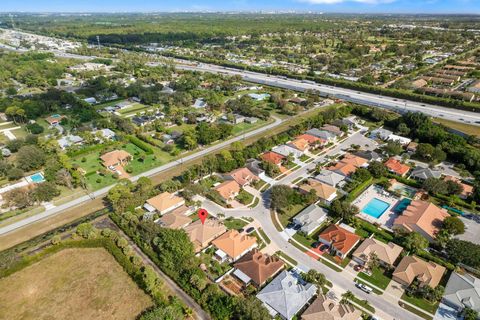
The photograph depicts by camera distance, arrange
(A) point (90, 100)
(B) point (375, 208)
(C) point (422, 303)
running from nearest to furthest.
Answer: (C) point (422, 303) < (B) point (375, 208) < (A) point (90, 100)

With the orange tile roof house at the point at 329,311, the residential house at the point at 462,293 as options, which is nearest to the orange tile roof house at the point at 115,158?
the orange tile roof house at the point at 329,311

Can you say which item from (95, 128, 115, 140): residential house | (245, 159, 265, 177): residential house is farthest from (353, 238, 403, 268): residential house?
(95, 128, 115, 140): residential house

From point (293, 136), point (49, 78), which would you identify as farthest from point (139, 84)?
point (293, 136)

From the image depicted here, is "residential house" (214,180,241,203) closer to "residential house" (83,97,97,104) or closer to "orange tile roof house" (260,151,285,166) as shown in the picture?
"orange tile roof house" (260,151,285,166)

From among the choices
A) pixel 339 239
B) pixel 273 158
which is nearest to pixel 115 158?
pixel 273 158

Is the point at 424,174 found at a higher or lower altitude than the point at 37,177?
higher

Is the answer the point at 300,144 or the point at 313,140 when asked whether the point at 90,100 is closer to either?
the point at 300,144

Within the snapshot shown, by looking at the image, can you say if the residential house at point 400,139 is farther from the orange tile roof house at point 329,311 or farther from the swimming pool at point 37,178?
the swimming pool at point 37,178
